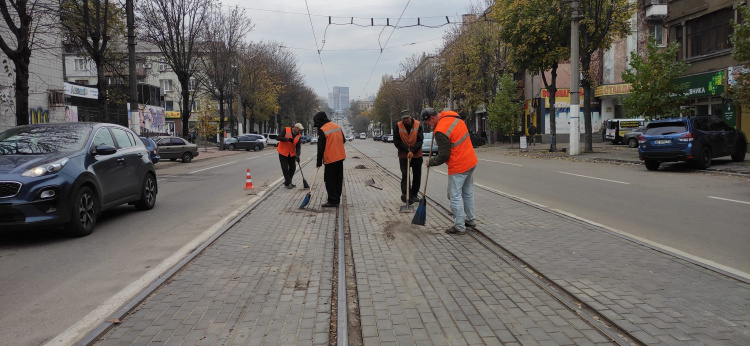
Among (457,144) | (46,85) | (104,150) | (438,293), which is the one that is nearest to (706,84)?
(457,144)

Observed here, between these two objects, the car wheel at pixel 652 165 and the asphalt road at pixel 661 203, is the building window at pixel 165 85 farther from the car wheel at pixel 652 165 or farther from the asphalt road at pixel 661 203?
the car wheel at pixel 652 165

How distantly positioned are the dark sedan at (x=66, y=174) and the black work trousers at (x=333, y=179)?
128 inches

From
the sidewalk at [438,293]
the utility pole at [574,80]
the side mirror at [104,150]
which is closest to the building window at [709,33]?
the utility pole at [574,80]

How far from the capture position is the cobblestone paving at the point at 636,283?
3580 millimetres

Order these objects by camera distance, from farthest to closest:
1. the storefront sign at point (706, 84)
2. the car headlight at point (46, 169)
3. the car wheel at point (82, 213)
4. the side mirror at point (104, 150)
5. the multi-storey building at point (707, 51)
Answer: the storefront sign at point (706, 84), the multi-storey building at point (707, 51), the side mirror at point (104, 150), the car wheel at point (82, 213), the car headlight at point (46, 169)

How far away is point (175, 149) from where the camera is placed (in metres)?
28.7

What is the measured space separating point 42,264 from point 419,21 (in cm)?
2069

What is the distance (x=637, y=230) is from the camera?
705 cm

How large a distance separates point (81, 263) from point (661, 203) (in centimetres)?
923

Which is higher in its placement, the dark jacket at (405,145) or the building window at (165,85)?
the building window at (165,85)

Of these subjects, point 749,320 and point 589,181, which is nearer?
point 749,320

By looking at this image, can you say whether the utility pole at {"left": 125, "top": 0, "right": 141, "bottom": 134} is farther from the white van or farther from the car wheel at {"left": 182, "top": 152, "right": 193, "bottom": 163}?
the white van

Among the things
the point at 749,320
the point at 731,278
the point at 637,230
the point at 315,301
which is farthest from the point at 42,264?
the point at 637,230

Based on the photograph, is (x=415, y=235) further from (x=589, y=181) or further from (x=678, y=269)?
(x=589, y=181)
